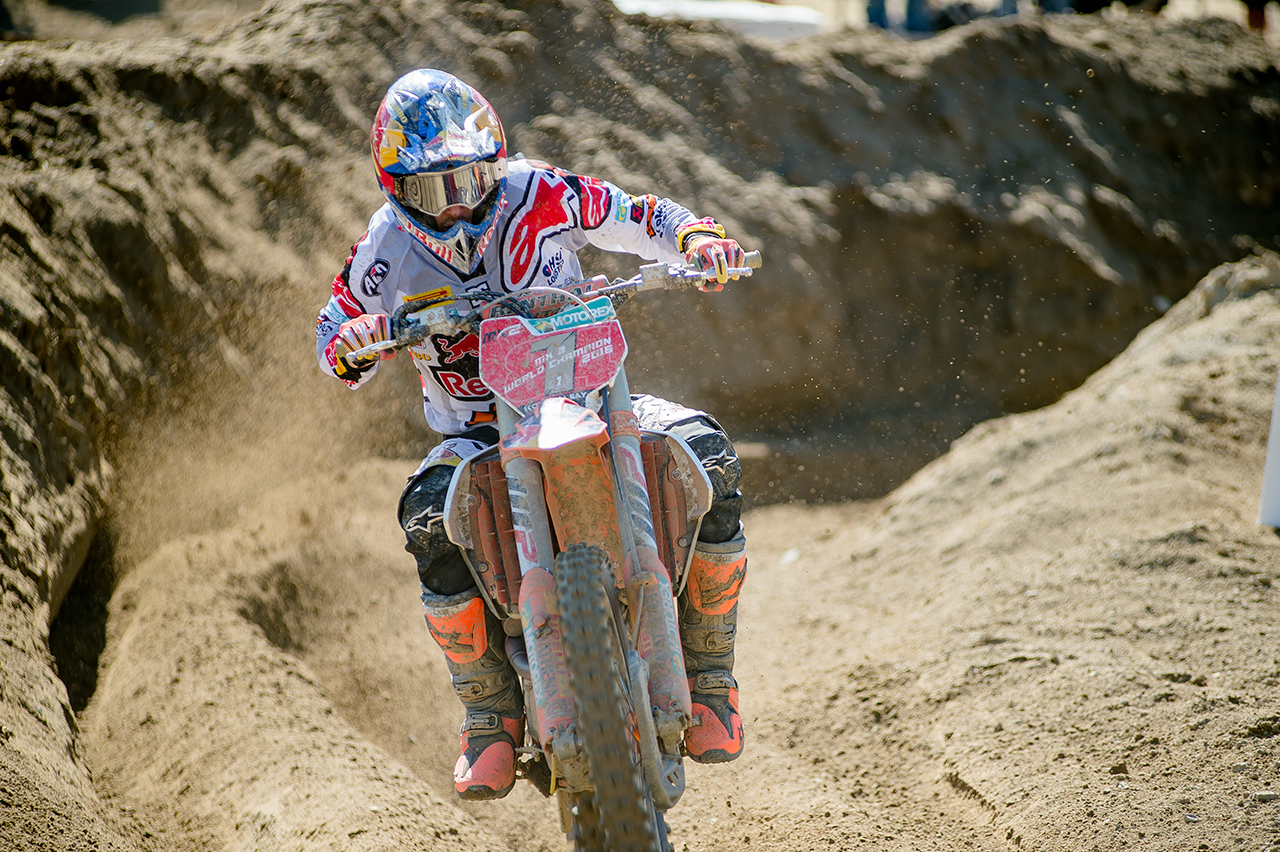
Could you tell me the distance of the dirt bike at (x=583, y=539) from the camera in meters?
2.31

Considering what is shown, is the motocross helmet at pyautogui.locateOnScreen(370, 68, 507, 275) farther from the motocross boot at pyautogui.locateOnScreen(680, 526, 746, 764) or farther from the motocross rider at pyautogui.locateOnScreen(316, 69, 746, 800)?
the motocross boot at pyautogui.locateOnScreen(680, 526, 746, 764)

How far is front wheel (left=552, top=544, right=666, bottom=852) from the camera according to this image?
A: 7.45 feet

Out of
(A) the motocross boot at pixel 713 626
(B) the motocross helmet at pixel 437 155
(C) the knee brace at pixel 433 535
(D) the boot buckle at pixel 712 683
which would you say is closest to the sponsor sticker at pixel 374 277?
(B) the motocross helmet at pixel 437 155

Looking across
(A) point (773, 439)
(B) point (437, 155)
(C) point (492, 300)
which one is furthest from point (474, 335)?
(A) point (773, 439)

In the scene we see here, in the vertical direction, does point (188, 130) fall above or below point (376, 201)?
above

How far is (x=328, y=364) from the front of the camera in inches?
120

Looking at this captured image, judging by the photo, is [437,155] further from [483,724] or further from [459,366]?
[483,724]

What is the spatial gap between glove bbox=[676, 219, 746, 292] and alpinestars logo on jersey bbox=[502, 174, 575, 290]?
1.63 feet

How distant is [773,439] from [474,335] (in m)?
5.57

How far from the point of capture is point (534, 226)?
342 centimetres

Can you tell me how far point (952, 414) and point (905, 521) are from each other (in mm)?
2763

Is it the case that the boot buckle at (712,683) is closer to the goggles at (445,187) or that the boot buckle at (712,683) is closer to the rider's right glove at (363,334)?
the rider's right glove at (363,334)

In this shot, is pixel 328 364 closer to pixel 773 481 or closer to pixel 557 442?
pixel 557 442

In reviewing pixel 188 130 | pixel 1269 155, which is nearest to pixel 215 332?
pixel 188 130
